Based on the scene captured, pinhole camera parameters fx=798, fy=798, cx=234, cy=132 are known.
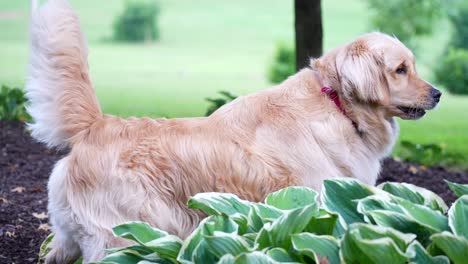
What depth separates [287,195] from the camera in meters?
Result: 3.91

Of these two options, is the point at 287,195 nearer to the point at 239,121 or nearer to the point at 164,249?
the point at 164,249

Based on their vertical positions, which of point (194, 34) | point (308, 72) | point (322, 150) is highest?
point (308, 72)

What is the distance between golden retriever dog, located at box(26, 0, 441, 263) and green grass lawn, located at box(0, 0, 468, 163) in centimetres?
891

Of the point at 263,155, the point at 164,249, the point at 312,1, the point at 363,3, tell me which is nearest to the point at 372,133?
the point at 263,155

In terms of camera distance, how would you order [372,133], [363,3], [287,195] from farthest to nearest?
1. [363,3]
2. [372,133]
3. [287,195]

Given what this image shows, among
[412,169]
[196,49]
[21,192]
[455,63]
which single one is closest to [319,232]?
[21,192]

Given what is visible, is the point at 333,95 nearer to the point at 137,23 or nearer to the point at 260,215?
the point at 260,215

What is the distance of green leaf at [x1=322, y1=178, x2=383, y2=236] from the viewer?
377 cm

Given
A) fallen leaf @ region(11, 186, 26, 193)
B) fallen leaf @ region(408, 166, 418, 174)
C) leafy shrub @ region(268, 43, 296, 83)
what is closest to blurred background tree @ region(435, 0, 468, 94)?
leafy shrub @ region(268, 43, 296, 83)

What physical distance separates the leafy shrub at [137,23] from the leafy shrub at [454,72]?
7.51 metres

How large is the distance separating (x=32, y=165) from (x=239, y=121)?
170 inches

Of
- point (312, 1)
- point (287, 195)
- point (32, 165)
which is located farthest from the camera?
point (312, 1)

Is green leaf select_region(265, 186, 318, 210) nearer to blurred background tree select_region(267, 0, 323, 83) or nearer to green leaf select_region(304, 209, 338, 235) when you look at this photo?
green leaf select_region(304, 209, 338, 235)

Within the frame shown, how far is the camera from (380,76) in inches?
200
